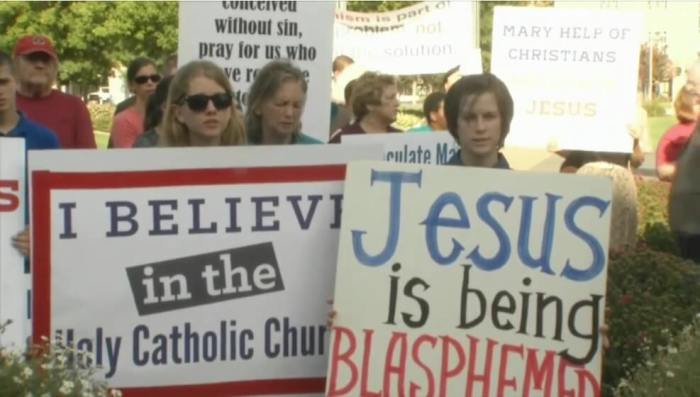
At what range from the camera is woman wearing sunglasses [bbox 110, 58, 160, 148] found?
8484mm

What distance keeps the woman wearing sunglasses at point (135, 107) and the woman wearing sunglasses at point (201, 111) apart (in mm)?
2873

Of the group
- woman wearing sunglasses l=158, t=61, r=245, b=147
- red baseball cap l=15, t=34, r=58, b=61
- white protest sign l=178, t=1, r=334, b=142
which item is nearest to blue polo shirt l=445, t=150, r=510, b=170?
woman wearing sunglasses l=158, t=61, r=245, b=147

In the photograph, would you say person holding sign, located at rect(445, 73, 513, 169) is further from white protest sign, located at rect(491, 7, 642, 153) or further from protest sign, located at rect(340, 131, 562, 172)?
white protest sign, located at rect(491, 7, 642, 153)

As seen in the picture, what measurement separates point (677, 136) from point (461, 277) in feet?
16.0

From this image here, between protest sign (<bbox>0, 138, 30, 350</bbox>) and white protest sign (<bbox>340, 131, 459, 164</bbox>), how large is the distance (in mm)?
3840

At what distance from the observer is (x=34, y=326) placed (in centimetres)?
453

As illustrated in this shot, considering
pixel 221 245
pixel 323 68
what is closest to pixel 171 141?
pixel 221 245

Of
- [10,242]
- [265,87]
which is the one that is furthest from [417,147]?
[10,242]

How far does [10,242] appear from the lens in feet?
15.1

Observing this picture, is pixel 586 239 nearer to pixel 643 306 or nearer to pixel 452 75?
pixel 643 306

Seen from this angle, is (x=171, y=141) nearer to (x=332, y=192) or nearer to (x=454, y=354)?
(x=332, y=192)

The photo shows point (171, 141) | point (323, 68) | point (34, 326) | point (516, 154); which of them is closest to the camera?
point (34, 326)

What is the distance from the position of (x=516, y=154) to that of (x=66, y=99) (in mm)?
24359

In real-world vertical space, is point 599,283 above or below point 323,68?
below
